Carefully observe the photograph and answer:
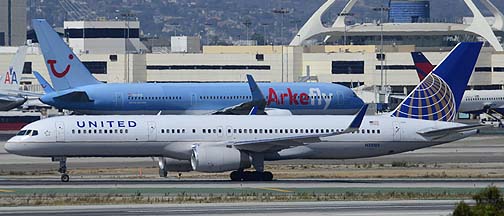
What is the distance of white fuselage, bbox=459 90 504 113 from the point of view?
142 m

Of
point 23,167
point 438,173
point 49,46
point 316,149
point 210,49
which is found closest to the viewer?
point 316,149

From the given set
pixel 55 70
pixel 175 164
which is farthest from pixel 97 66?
pixel 175 164

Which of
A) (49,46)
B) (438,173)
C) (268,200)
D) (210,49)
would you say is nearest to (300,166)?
(438,173)

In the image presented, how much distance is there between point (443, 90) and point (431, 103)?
43.9 inches

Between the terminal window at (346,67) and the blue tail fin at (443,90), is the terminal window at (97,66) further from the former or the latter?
the blue tail fin at (443,90)

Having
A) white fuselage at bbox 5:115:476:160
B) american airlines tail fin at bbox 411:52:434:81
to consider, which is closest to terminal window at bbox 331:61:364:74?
american airlines tail fin at bbox 411:52:434:81

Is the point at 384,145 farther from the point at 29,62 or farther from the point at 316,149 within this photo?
the point at 29,62

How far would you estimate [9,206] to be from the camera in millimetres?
47469

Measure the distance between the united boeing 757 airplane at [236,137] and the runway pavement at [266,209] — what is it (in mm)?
11605

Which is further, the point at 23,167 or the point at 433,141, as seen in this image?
the point at 23,167

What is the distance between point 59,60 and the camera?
96625 millimetres

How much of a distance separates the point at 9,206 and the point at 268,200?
942cm

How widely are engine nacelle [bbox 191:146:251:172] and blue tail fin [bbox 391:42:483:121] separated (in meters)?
9.17

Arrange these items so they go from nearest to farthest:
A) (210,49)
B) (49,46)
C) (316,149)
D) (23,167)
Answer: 1. (316,149)
2. (23,167)
3. (49,46)
4. (210,49)
